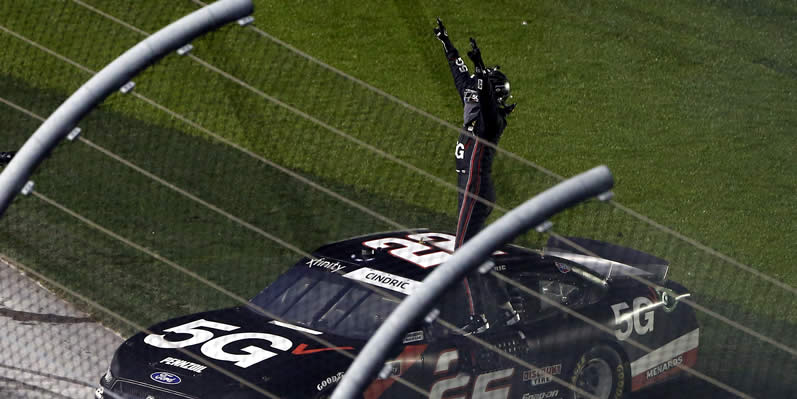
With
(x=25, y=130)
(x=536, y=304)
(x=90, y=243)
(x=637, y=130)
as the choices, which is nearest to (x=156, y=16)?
(x=25, y=130)

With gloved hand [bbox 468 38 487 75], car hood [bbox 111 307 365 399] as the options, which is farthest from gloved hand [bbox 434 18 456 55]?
car hood [bbox 111 307 365 399]

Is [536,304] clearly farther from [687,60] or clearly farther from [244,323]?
[687,60]

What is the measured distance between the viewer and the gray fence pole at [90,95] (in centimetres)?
357

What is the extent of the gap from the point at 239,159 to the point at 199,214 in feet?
10.2

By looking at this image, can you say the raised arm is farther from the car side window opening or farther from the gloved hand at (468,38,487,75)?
the car side window opening

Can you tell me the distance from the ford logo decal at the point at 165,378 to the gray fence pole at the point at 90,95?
2.03 metres

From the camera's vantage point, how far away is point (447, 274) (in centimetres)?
310

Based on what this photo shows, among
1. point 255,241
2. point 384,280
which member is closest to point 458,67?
point 384,280

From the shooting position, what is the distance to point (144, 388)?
18.0 ft

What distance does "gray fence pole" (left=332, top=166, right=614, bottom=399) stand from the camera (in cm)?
309

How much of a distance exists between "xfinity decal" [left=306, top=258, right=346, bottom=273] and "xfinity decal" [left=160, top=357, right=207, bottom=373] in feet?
3.78

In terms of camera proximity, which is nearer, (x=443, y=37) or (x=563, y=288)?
(x=563, y=288)

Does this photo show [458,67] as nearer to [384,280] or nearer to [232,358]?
[384,280]

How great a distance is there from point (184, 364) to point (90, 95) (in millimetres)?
A: 2337
